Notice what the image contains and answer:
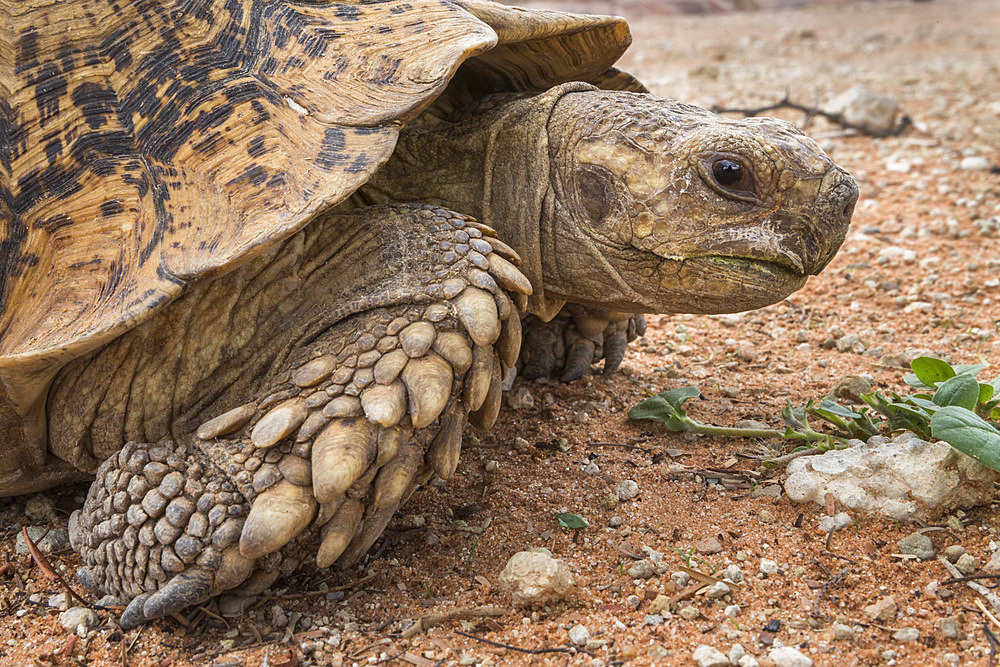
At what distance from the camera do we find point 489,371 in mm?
2365

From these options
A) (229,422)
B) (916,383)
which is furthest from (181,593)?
(916,383)

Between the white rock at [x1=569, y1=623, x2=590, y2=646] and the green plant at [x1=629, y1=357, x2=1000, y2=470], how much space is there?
1004 millimetres

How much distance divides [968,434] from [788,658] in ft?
2.52

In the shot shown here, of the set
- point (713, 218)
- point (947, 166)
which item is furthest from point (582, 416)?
point (947, 166)

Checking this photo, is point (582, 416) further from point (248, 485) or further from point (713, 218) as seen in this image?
point (248, 485)

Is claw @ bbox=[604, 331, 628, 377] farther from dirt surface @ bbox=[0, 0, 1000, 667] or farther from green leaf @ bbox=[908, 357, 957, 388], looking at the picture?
green leaf @ bbox=[908, 357, 957, 388]

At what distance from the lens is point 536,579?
223 centimetres

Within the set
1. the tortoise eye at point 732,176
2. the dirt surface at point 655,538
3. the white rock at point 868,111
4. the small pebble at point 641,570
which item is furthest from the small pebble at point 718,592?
the white rock at point 868,111

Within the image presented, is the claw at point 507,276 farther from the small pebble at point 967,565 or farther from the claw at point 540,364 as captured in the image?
the small pebble at point 967,565

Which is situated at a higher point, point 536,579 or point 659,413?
point 536,579

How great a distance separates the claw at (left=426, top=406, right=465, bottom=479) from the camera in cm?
234

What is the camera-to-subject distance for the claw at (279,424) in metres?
2.24

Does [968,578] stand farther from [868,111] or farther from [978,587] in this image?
[868,111]

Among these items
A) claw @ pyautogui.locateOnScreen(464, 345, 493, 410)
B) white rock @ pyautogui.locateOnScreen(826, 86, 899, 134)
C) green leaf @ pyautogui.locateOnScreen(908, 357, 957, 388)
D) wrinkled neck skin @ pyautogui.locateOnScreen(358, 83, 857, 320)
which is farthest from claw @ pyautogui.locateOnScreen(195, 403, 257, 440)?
white rock @ pyautogui.locateOnScreen(826, 86, 899, 134)
